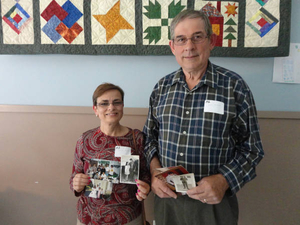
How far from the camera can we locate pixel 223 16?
172 centimetres

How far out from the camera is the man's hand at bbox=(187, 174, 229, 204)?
1.15 metres

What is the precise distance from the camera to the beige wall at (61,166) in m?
1.84

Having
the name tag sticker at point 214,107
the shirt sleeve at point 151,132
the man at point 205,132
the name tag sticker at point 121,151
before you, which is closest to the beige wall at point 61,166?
the shirt sleeve at point 151,132

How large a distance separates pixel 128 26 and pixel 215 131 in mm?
1137

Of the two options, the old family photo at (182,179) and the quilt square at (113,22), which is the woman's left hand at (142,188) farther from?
the quilt square at (113,22)

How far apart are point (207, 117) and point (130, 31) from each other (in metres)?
1.03

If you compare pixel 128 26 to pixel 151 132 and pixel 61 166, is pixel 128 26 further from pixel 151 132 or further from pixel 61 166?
pixel 61 166

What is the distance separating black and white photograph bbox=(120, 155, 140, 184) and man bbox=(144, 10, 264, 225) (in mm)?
129

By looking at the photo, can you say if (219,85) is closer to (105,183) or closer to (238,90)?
(238,90)

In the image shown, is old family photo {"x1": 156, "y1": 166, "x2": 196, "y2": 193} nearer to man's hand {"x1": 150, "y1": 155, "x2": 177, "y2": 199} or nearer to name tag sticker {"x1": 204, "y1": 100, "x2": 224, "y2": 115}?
man's hand {"x1": 150, "y1": 155, "x2": 177, "y2": 199}

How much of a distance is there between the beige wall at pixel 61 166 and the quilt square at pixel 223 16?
70cm

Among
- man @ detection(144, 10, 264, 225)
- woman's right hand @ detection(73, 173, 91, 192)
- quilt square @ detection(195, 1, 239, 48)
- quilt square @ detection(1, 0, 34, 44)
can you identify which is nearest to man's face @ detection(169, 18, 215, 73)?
man @ detection(144, 10, 264, 225)

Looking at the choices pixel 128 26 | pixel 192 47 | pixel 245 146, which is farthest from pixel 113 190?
pixel 128 26

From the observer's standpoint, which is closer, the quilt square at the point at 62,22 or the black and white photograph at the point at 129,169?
the black and white photograph at the point at 129,169
